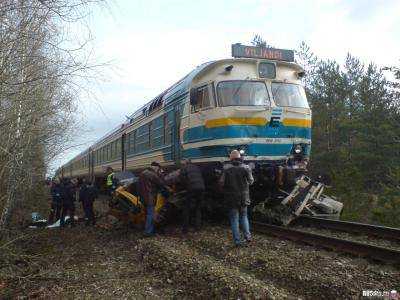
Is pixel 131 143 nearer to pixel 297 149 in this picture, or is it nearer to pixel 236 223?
pixel 297 149

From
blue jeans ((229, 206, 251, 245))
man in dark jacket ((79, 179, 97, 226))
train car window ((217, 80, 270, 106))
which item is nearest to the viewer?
blue jeans ((229, 206, 251, 245))

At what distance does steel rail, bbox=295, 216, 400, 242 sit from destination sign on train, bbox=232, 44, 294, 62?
3.63 meters

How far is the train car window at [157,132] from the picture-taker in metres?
12.8

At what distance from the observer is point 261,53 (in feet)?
35.6

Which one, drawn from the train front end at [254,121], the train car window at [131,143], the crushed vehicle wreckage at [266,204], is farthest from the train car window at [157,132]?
the train car window at [131,143]

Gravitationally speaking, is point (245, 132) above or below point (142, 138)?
below

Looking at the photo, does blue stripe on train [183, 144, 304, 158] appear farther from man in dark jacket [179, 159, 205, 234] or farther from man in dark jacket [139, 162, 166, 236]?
man in dark jacket [139, 162, 166, 236]

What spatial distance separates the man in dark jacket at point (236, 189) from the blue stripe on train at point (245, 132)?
1.21 meters

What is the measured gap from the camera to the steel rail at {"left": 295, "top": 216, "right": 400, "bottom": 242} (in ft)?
29.5

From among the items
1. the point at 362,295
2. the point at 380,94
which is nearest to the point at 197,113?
the point at 362,295

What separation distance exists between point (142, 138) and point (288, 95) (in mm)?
5694

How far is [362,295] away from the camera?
5.26 meters

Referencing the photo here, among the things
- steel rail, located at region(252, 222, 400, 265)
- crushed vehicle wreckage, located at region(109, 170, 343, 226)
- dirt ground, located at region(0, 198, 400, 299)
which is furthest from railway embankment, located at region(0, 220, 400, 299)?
crushed vehicle wreckage, located at region(109, 170, 343, 226)

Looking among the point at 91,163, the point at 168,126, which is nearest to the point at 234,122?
the point at 168,126
